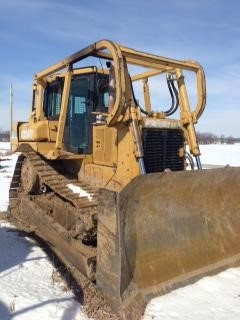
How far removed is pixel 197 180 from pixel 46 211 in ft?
9.08

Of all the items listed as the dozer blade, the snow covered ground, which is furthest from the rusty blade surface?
the snow covered ground

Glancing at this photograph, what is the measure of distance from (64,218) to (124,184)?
0.98m

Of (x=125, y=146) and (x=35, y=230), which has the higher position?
(x=125, y=146)

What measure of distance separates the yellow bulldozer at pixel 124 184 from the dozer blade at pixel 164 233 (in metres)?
0.01

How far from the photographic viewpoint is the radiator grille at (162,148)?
19.2 ft

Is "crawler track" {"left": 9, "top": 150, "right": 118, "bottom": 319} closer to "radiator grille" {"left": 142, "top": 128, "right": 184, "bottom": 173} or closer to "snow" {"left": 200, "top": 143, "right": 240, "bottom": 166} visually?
"radiator grille" {"left": 142, "top": 128, "right": 184, "bottom": 173}

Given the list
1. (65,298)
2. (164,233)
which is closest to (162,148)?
(164,233)

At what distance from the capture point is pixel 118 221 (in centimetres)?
429

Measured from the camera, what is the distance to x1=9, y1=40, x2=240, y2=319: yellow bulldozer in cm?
449

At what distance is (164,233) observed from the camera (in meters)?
4.93

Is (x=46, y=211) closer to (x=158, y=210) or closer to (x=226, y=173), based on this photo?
(x=158, y=210)

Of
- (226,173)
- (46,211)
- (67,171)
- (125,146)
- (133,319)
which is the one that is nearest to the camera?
(133,319)

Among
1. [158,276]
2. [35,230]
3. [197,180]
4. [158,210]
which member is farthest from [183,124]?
[35,230]

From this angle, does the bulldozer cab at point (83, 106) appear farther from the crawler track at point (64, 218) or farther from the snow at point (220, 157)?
the snow at point (220, 157)
